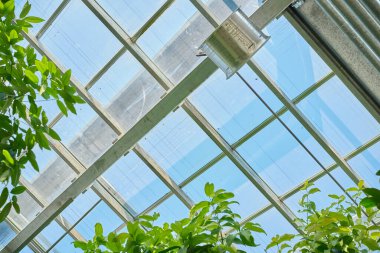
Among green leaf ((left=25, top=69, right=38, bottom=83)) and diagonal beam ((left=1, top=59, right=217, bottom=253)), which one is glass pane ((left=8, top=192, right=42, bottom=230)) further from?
green leaf ((left=25, top=69, right=38, bottom=83))

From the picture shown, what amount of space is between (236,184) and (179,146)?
1157mm

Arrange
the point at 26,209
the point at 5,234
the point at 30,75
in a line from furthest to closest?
the point at 5,234 < the point at 26,209 < the point at 30,75

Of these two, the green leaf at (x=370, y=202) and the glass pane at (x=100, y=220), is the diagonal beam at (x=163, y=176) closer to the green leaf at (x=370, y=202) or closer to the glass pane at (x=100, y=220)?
the glass pane at (x=100, y=220)

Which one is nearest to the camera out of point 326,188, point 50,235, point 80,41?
point 326,188

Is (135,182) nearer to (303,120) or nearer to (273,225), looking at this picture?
(273,225)

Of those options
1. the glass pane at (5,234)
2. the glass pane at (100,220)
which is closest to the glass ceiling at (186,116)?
the glass pane at (100,220)

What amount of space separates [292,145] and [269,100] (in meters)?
0.86

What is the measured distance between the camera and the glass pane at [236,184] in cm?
1039

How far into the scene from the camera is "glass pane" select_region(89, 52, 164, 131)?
10.0 meters

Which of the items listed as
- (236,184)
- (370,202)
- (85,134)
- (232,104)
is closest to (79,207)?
(85,134)

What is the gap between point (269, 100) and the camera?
9414mm

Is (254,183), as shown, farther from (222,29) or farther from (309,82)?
(222,29)

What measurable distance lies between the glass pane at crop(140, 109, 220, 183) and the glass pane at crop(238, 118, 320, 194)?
0.65 m

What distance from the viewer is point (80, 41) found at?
1041 cm
